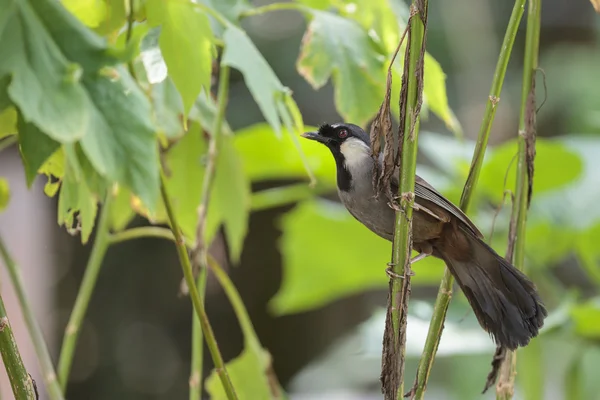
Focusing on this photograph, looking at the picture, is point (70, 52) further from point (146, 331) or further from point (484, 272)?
point (146, 331)

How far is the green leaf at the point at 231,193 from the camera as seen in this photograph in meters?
1.05

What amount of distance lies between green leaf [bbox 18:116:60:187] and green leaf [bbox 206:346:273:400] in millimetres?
513

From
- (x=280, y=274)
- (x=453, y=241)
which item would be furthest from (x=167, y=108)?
(x=280, y=274)

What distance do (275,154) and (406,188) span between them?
90cm

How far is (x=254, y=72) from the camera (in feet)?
2.44

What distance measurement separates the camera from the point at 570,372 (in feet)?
3.58

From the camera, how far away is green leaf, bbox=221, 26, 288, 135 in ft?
2.36

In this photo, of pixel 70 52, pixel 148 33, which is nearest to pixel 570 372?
pixel 148 33

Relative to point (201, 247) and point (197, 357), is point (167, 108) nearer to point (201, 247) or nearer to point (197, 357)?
point (201, 247)

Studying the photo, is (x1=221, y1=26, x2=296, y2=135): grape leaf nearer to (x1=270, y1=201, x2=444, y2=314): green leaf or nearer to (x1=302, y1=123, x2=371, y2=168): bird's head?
(x1=302, y1=123, x2=371, y2=168): bird's head

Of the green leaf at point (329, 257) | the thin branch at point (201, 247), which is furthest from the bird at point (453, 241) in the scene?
the green leaf at point (329, 257)

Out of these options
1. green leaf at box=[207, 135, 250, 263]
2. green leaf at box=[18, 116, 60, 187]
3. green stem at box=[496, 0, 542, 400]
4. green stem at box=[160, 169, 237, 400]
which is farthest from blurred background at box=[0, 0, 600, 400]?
green leaf at box=[18, 116, 60, 187]

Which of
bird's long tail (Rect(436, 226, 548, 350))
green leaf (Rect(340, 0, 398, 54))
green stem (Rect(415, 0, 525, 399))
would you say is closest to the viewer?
green stem (Rect(415, 0, 525, 399))

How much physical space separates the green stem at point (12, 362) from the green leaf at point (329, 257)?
1038 millimetres
